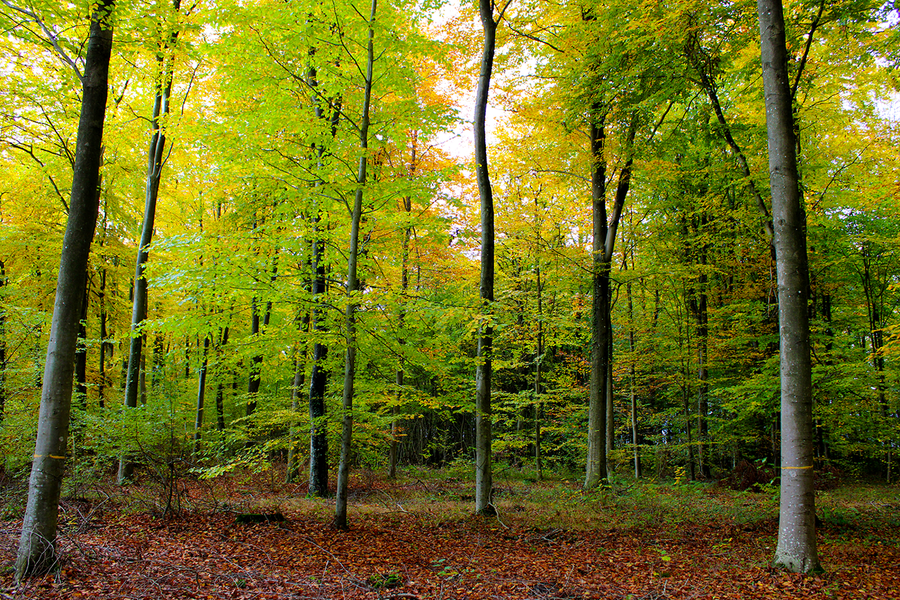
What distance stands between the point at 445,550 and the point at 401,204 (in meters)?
10.5

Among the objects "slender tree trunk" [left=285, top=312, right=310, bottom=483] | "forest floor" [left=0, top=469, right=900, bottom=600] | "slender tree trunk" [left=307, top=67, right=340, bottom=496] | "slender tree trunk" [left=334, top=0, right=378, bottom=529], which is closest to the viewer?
"forest floor" [left=0, top=469, right=900, bottom=600]

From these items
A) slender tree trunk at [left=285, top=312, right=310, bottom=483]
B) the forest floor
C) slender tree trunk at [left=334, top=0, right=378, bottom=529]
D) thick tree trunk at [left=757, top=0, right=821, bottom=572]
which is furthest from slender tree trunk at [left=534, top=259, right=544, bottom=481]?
thick tree trunk at [left=757, top=0, right=821, bottom=572]

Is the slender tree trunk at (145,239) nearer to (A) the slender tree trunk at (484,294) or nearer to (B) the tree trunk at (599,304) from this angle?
(A) the slender tree trunk at (484,294)

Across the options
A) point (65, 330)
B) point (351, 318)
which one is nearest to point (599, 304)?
point (351, 318)

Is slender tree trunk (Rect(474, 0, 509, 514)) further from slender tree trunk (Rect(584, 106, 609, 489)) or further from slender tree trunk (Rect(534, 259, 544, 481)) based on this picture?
slender tree trunk (Rect(534, 259, 544, 481))

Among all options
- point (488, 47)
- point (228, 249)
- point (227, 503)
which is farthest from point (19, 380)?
point (488, 47)

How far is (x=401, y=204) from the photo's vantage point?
567 inches

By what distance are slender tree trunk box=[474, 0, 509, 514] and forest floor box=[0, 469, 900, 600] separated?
2.10ft

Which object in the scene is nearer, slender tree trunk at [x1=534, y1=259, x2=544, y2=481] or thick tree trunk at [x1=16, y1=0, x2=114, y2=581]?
thick tree trunk at [x1=16, y1=0, x2=114, y2=581]

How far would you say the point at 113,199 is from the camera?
12242mm

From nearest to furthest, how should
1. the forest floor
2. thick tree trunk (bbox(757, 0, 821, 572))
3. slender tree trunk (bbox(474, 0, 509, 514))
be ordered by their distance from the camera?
1. the forest floor
2. thick tree trunk (bbox(757, 0, 821, 572))
3. slender tree trunk (bbox(474, 0, 509, 514))

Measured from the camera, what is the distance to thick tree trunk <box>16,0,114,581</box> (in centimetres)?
409

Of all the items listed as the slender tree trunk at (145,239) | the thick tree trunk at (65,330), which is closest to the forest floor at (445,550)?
the thick tree trunk at (65,330)

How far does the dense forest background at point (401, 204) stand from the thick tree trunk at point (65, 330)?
396 millimetres
